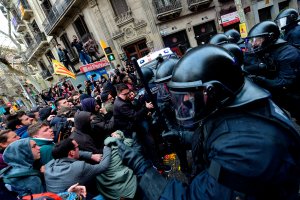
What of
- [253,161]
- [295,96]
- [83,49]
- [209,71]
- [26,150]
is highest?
[83,49]

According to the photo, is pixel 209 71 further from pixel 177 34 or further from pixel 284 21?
pixel 177 34

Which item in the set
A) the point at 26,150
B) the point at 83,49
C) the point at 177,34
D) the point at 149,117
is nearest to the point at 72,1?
the point at 83,49

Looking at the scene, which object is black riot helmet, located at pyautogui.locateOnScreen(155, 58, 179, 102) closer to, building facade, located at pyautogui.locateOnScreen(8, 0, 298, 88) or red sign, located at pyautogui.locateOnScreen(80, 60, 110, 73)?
red sign, located at pyautogui.locateOnScreen(80, 60, 110, 73)

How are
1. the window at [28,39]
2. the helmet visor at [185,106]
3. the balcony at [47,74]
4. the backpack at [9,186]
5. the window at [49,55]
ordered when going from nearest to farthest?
the helmet visor at [185,106], the backpack at [9,186], the window at [49,55], the balcony at [47,74], the window at [28,39]

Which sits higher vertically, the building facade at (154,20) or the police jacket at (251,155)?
the building facade at (154,20)

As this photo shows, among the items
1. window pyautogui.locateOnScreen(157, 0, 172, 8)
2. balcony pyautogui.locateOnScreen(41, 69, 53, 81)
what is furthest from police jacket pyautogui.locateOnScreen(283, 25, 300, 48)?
balcony pyautogui.locateOnScreen(41, 69, 53, 81)

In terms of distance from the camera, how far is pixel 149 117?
12.5 ft

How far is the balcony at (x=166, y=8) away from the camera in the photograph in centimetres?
1377

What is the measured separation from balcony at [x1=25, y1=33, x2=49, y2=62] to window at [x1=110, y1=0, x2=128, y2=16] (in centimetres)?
1175

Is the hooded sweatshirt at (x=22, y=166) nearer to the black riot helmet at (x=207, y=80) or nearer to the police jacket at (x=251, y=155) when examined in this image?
the police jacket at (x=251, y=155)

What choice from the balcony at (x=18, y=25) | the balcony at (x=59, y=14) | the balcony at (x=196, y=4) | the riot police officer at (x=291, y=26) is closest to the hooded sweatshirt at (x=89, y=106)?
the riot police officer at (x=291, y=26)

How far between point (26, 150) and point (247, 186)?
2084 mm

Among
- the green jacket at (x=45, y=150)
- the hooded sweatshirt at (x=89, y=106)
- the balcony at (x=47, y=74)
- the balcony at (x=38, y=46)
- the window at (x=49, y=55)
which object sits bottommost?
the green jacket at (x=45, y=150)

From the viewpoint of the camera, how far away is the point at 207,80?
115cm
